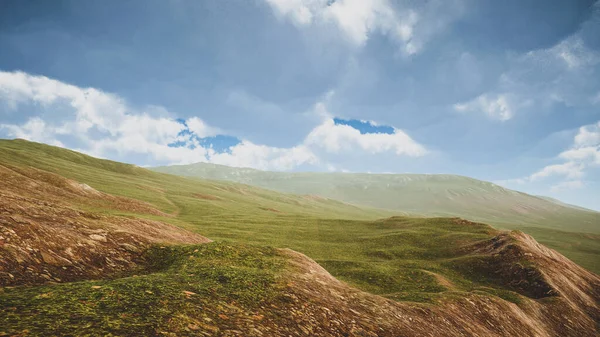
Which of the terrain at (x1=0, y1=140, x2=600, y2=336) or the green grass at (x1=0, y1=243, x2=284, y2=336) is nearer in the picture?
the green grass at (x1=0, y1=243, x2=284, y2=336)

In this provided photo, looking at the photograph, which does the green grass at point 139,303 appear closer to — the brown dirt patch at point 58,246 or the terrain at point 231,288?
the terrain at point 231,288

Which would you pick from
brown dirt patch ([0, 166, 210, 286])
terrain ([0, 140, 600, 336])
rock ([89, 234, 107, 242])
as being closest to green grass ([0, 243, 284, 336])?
terrain ([0, 140, 600, 336])

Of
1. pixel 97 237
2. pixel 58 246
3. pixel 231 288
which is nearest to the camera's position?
pixel 231 288

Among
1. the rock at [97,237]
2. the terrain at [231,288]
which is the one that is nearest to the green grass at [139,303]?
the terrain at [231,288]

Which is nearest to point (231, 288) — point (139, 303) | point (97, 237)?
point (139, 303)

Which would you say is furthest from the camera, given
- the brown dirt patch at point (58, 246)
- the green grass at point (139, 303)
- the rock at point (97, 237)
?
the rock at point (97, 237)

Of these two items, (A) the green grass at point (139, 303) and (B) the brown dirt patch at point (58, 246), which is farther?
(B) the brown dirt patch at point (58, 246)

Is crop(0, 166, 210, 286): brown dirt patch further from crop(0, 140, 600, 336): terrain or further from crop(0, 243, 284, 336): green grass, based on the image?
crop(0, 243, 284, 336): green grass

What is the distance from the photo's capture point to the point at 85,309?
8469mm

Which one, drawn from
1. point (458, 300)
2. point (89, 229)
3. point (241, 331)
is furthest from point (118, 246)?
point (458, 300)

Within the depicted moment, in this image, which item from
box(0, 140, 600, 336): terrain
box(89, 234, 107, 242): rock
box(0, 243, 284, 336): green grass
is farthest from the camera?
box(89, 234, 107, 242): rock

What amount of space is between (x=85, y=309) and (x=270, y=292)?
23.6 ft

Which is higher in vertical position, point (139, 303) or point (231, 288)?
point (139, 303)

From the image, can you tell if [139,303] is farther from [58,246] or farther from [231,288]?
[58,246]
